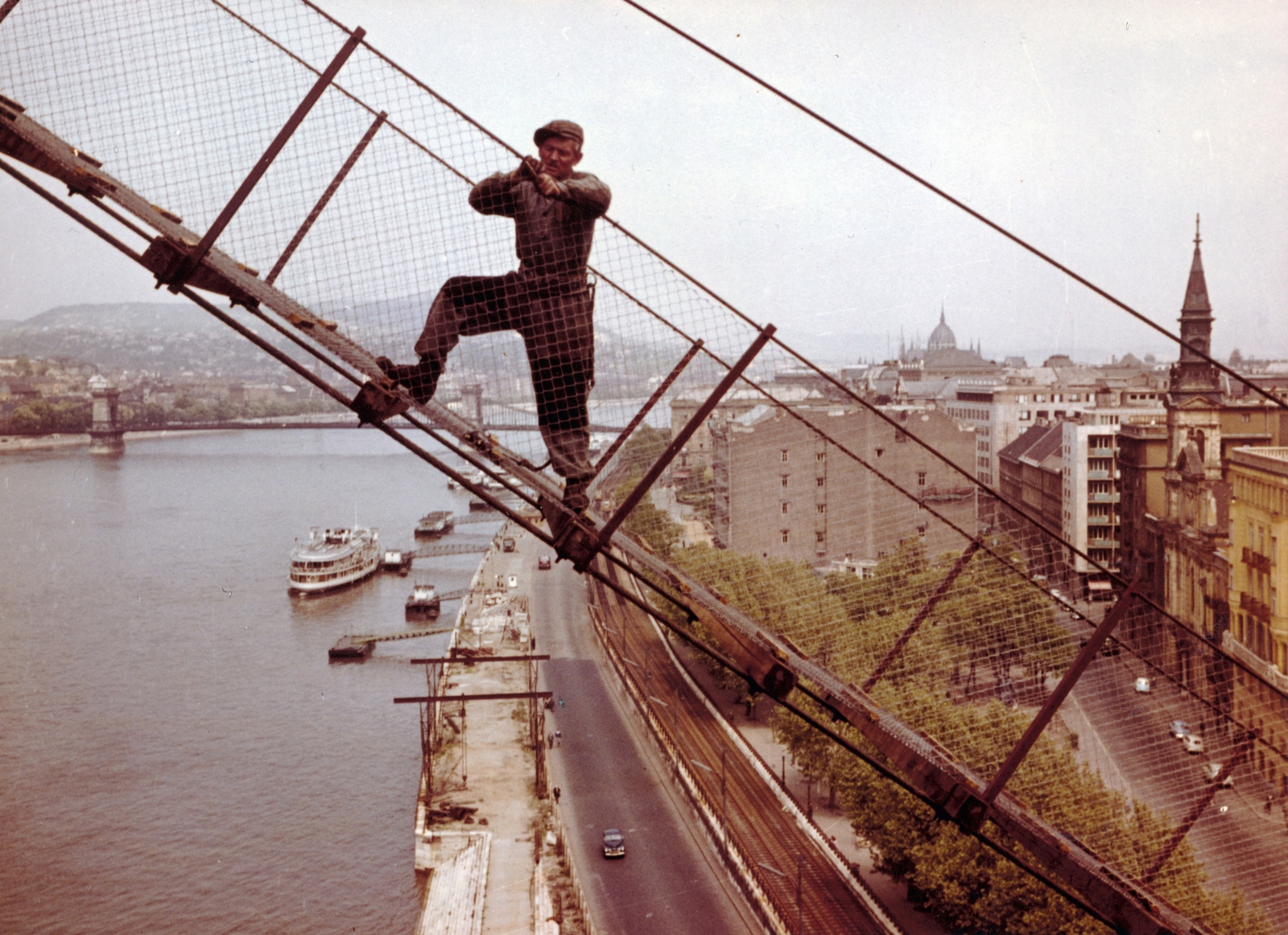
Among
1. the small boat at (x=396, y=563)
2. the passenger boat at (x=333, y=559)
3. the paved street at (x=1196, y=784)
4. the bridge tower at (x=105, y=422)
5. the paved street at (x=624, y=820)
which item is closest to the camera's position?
the paved street at (x=1196, y=784)

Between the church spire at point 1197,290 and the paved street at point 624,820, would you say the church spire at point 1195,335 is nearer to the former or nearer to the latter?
the church spire at point 1197,290

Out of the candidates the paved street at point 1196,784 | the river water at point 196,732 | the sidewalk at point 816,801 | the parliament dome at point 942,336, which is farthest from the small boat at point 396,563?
the parliament dome at point 942,336

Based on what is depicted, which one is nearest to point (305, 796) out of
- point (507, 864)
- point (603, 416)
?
point (507, 864)

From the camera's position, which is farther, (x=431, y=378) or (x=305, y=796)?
(x=305, y=796)

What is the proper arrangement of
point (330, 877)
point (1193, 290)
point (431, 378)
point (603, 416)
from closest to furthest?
point (431, 378) < point (603, 416) < point (330, 877) < point (1193, 290)

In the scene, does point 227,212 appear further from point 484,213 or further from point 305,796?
point 305,796

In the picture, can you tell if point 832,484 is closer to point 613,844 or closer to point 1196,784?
point 613,844

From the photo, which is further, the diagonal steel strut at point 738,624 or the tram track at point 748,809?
the tram track at point 748,809

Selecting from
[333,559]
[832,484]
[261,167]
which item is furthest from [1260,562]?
[333,559]
